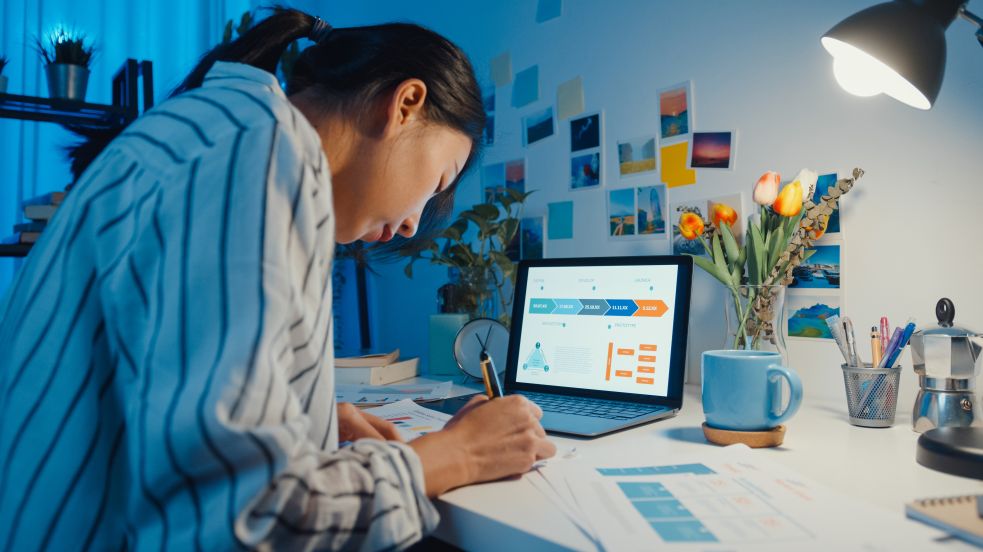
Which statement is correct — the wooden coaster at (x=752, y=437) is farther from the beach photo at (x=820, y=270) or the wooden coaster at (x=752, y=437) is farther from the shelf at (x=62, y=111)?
the shelf at (x=62, y=111)

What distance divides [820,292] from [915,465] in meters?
0.42

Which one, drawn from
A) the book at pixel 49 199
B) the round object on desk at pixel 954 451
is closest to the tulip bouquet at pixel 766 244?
the round object on desk at pixel 954 451

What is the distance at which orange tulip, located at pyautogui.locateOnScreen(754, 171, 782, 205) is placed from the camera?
3.52ft

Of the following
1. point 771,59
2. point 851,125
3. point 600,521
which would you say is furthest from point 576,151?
point 600,521

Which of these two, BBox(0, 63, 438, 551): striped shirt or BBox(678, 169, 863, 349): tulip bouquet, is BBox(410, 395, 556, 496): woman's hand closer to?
BBox(0, 63, 438, 551): striped shirt

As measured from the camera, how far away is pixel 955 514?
0.53 meters

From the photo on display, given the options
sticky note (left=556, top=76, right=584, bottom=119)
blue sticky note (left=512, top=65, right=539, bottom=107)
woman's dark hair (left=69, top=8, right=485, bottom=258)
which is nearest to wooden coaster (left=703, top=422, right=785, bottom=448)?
woman's dark hair (left=69, top=8, right=485, bottom=258)

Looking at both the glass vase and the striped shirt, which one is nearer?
the striped shirt

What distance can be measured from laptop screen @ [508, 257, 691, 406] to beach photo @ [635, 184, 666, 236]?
207 mm

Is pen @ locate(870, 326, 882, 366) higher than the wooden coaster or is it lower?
higher

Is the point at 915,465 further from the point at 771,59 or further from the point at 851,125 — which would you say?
the point at 771,59

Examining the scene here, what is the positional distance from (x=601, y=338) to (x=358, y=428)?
1.56 ft

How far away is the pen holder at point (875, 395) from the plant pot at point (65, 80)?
2.10m

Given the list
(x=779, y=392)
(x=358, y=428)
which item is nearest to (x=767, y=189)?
(x=779, y=392)
